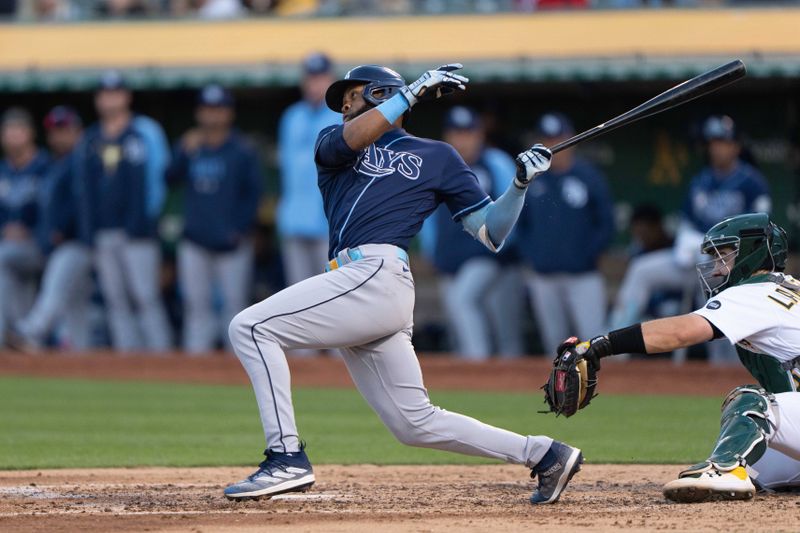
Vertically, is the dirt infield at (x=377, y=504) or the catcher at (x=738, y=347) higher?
the catcher at (x=738, y=347)

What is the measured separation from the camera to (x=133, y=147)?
11.8 meters

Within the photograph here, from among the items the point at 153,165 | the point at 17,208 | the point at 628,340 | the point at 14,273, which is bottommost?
the point at 628,340

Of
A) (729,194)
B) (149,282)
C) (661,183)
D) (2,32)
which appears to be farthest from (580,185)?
(2,32)

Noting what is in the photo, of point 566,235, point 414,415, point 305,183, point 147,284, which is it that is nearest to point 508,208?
point 414,415

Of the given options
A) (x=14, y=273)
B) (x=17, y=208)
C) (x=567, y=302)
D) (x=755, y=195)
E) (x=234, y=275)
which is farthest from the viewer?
(x=14, y=273)

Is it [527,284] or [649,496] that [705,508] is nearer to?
[649,496]

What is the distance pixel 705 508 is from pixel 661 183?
8227 millimetres

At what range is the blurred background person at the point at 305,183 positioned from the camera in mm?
10953

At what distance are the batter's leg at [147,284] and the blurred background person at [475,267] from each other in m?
2.46

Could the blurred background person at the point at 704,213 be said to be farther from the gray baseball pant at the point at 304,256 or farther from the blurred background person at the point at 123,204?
the blurred background person at the point at 123,204

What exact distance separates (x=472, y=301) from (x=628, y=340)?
6.46m

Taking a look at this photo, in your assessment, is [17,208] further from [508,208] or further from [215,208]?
[508,208]

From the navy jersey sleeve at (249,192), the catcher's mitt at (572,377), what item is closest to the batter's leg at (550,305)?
the navy jersey sleeve at (249,192)

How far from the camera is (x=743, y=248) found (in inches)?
199
